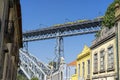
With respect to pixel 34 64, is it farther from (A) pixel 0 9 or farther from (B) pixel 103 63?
(A) pixel 0 9

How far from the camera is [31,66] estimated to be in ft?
289

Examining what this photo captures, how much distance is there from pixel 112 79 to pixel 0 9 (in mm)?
15313

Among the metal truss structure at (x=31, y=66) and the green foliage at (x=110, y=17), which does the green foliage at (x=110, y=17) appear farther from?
the metal truss structure at (x=31, y=66)

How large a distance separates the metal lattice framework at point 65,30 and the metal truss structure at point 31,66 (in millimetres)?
7820

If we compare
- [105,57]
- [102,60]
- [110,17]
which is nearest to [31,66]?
[110,17]

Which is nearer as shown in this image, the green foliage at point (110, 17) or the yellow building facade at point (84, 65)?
the yellow building facade at point (84, 65)

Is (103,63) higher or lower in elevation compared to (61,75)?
higher

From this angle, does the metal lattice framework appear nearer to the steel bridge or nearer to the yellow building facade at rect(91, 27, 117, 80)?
the steel bridge

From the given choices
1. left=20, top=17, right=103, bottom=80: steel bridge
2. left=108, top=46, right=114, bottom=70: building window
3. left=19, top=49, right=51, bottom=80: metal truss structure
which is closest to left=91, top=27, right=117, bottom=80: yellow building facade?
left=108, top=46, right=114, bottom=70: building window

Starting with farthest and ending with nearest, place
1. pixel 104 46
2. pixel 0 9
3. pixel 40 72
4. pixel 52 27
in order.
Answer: pixel 40 72, pixel 52 27, pixel 104 46, pixel 0 9

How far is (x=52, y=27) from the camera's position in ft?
247

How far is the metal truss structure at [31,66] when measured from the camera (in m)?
85.6

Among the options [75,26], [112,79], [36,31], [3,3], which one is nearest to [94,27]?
[75,26]

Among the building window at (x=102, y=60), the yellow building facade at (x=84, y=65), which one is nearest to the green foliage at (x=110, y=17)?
the yellow building facade at (x=84, y=65)
